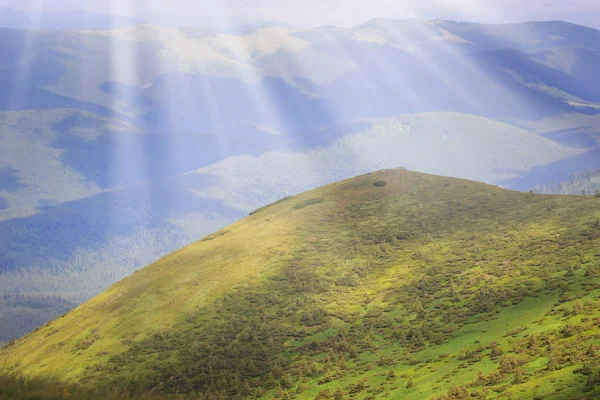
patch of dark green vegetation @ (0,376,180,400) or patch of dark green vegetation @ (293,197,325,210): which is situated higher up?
patch of dark green vegetation @ (0,376,180,400)

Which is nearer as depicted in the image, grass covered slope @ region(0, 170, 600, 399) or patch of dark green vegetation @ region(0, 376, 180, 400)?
patch of dark green vegetation @ region(0, 376, 180, 400)

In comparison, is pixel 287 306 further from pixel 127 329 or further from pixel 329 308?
pixel 127 329

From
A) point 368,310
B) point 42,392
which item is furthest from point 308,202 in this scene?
point 42,392

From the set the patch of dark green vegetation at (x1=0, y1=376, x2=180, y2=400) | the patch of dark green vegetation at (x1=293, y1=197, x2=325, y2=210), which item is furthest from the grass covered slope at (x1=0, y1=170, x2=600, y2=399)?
the patch of dark green vegetation at (x1=0, y1=376, x2=180, y2=400)

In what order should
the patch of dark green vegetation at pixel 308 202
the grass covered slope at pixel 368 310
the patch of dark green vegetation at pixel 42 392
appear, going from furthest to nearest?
the patch of dark green vegetation at pixel 308 202 → the grass covered slope at pixel 368 310 → the patch of dark green vegetation at pixel 42 392

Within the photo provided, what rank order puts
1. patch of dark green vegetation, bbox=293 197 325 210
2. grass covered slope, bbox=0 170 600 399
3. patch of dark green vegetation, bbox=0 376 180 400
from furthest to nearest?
patch of dark green vegetation, bbox=293 197 325 210
grass covered slope, bbox=0 170 600 399
patch of dark green vegetation, bbox=0 376 180 400

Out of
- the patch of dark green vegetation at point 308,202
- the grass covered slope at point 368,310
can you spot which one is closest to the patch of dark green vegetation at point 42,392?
the grass covered slope at point 368,310

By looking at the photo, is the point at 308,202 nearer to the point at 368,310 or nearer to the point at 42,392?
the point at 368,310

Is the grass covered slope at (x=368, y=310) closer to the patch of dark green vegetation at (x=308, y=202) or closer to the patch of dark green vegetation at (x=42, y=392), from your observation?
the patch of dark green vegetation at (x=308, y=202)

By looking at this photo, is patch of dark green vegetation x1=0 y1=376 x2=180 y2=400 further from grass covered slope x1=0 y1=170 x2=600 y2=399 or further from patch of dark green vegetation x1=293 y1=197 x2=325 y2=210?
patch of dark green vegetation x1=293 y1=197 x2=325 y2=210
